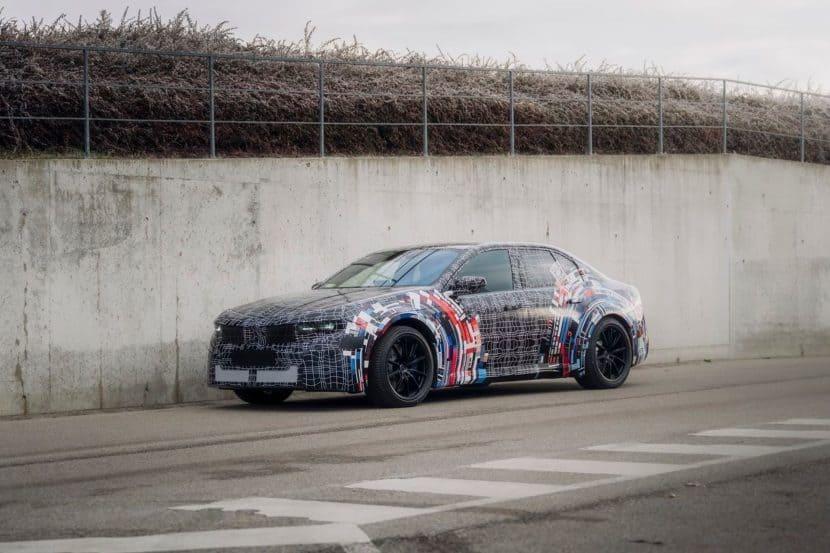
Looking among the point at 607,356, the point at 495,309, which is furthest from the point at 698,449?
the point at 607,356

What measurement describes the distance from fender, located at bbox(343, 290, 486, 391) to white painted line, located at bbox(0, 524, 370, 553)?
5963mm

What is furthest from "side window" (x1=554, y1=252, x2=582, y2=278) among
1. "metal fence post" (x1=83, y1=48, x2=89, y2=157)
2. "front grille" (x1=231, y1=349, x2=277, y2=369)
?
"metal fence post" (x1=83, y1=48, x2=89, y2=157)

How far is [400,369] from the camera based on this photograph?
12617 millimetres

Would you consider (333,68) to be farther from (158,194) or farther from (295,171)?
(158,194)

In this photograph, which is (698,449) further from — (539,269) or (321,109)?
(321,109)

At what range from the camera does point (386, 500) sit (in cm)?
705

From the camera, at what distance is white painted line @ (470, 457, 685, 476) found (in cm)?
805

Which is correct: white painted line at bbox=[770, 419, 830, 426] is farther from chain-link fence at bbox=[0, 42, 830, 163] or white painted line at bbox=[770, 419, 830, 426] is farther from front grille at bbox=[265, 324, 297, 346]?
chain-link fence at bbox=[0, 42, 830, 163]

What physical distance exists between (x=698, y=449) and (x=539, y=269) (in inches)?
213

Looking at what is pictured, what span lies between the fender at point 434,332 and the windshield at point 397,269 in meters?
0.41

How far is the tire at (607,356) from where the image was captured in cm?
1457

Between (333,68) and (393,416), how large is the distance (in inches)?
344

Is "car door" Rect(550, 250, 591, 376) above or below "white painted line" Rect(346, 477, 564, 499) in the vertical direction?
above

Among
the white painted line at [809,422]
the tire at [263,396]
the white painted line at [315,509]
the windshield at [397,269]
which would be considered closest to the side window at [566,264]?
the windshield at [397,269]
